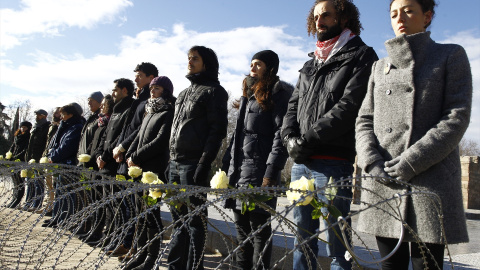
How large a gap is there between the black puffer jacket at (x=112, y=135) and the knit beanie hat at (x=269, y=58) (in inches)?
86.5

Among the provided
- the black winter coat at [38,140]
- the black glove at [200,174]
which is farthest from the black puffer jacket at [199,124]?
the black winter coat at [38,140]

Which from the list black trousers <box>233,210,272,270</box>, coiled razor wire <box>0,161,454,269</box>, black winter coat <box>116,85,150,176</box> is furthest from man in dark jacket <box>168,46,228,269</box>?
black winter coat <box>116,85,150,176</box>

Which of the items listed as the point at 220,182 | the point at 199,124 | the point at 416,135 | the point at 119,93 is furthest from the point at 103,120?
the point at 416,135

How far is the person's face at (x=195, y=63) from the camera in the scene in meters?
4.30

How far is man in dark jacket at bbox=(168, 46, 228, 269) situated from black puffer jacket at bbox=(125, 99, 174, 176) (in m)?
0.37

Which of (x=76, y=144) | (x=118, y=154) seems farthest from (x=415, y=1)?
(x=76, y=144)

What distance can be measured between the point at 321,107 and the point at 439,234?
110 centimetres

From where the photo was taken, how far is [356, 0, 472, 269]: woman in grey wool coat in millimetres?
2193

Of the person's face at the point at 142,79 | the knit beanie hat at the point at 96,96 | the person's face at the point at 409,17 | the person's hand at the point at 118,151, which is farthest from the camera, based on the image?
the knit beanie hat at the point at 96,96

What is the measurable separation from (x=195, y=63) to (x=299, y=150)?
1773 mm

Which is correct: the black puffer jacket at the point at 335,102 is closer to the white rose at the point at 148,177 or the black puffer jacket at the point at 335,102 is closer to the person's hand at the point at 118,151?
the white rose at the point at 148,177

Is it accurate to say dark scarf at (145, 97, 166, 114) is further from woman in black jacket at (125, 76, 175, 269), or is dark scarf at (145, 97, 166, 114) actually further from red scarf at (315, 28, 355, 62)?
red scarf at (315, 28, 355, 62)

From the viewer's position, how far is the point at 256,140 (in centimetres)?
376

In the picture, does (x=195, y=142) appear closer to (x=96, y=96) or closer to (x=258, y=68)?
(x=258, y=68)
